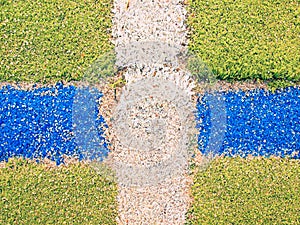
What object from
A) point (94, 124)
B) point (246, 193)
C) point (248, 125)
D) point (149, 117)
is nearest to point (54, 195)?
point (94, 124)

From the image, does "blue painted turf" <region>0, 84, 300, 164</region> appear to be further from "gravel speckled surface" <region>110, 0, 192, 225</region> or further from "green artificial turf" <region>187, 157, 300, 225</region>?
"gravel speckled surface" <region>110, 0, 192, 225</region>

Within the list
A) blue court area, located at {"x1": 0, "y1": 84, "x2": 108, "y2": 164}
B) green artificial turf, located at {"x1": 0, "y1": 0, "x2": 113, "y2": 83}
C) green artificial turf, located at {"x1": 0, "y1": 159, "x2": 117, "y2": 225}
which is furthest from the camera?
green artificial turf, located at {"x1": 0, "y1": 0, "x2": 113, "y2": 83}

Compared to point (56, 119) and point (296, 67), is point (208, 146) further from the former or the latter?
point (56, 119)

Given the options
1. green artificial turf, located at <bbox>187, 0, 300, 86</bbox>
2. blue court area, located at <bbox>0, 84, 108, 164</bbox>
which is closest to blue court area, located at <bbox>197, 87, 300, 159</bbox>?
green artificial turf, located at <bbox>187, 0, 300, 86</bbox>

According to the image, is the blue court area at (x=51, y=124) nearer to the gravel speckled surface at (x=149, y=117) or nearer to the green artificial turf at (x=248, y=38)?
the gravel speckled surface at (x=149, y=117)

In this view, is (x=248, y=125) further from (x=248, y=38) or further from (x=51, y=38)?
(x=51, y=38)

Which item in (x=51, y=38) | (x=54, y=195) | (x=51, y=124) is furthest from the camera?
(x=51, y=38)
